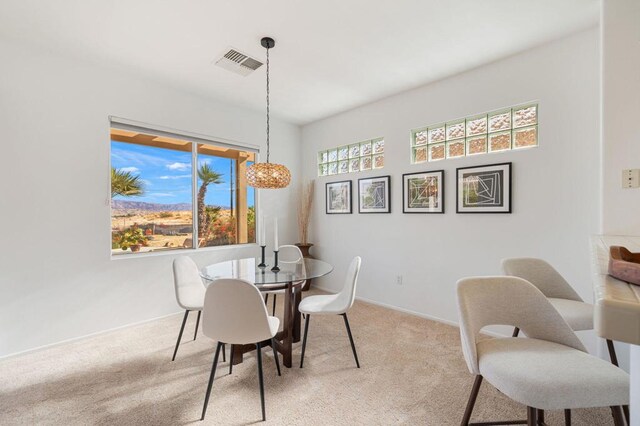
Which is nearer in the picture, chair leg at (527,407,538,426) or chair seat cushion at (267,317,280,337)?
chair leg at (527,407,538,426)

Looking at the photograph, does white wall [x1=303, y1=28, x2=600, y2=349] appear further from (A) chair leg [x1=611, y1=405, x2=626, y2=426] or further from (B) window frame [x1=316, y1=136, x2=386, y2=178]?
(A) chair leg [x1=611, y1=405, x2=626, y2=426]

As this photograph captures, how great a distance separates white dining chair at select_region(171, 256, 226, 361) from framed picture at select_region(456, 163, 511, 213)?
2.70 metres

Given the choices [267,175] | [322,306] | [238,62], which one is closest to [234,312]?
[322,306]

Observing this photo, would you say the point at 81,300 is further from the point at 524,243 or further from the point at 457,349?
the point at 524,243

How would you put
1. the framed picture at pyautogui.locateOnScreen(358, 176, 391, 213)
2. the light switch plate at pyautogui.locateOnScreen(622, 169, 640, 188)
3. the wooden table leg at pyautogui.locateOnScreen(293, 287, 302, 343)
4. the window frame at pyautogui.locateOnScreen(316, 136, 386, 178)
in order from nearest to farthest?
the light switch plate at pyautogui.locateOnScreen(622, 169, 640, 188) → the wooden table leg at pyautogui.locateOnScreen(293, 287, 302, 343) → the framed picture at pyautogui.locateOnScreen(358, 176, 391, 213) → the window frame at pyautogui.locateOnScreen(316, 136, 386, 178)

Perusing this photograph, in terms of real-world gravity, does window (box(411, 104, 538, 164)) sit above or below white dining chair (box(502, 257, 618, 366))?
above

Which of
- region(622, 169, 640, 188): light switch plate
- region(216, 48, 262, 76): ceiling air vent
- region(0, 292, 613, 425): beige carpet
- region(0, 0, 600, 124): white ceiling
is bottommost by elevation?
region(0, 292, 613, 425): beige carpet

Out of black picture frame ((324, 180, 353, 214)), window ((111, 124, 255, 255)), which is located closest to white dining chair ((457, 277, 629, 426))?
black picture frame ((324, 180, 353, 214))

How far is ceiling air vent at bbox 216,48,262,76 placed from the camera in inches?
105

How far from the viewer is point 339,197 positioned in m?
4.33

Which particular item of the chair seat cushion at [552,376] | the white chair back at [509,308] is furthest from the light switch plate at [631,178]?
the chair seat cushion at [552,376]

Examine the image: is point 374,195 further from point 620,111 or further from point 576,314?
point 576,314

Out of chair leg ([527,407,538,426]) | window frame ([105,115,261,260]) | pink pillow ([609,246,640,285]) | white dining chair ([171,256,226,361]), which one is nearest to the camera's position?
pink pillow ([609,246,640,285])

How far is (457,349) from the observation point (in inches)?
100
